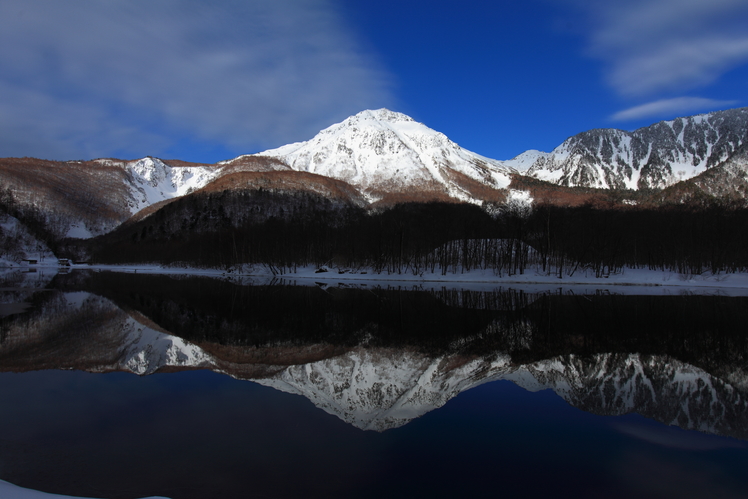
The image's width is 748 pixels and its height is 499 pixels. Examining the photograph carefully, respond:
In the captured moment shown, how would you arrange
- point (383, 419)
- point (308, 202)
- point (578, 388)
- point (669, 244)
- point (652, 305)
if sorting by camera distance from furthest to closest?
point (308, 202) < point (669, 244) < point (652, 305) < point (578, 388) < point (383, 419)

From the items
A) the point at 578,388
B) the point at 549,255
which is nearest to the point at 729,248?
the point at 549,255

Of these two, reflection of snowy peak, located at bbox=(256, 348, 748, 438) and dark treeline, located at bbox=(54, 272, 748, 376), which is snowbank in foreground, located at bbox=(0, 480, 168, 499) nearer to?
reflection of snowy peak, located at bbox=(256, 348, 748, 438)

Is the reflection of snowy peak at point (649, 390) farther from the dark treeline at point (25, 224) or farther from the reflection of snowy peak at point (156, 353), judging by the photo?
the dark treeline at point (25, 224)

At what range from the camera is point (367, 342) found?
1553 centimetres

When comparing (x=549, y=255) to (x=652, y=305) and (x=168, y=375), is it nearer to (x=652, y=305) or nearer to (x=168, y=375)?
(x=652, y=305)

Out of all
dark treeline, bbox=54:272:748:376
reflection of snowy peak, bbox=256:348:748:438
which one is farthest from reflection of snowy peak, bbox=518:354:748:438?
dark treeline, bbox=54:272:748:376

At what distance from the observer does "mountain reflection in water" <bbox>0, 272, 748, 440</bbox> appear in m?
9.58

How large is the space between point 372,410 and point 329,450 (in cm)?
235

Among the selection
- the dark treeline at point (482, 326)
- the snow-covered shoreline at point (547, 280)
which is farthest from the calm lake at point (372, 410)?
the snow-covered shoreline at point (547, 280)

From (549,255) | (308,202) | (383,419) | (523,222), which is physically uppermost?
(308,202)

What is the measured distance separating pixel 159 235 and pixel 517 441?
175436 millimetres

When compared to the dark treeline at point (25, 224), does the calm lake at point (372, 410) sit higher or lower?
lower

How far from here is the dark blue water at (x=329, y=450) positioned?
5762 millimetres

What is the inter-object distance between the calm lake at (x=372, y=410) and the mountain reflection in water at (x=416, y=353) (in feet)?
0.26
